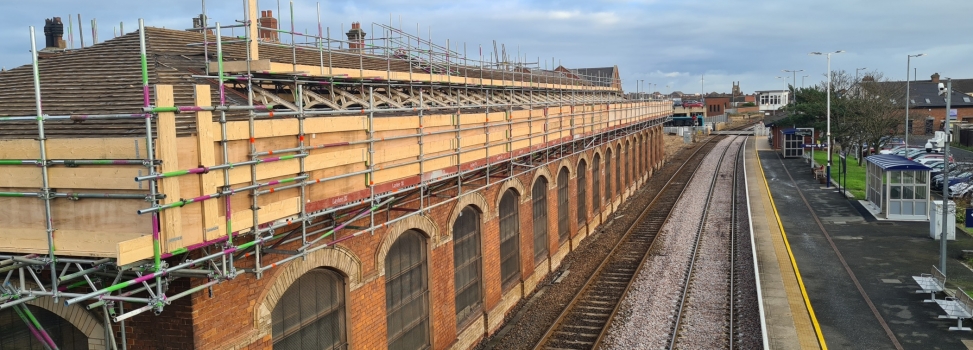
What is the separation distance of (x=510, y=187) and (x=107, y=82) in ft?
36.9

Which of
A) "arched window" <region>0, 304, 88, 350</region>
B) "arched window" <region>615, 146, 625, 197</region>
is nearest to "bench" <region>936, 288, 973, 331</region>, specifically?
"arched window" <region>0, 304, 88, 350</region>

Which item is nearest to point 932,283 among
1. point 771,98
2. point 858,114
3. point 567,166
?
point 567,166

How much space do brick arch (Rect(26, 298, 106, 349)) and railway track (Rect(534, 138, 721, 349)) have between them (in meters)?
9.73

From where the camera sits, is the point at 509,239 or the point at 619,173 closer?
the point at 509,239

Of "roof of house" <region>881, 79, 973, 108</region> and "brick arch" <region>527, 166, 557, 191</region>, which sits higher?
"roof of house" <region>881, 79, 973, 108</region>

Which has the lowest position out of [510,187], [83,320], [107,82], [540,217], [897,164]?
[540,217]

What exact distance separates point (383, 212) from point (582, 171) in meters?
17.2

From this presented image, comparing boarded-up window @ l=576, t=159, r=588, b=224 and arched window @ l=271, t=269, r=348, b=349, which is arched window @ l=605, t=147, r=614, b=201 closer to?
boarded-up window @ l=576, t=159, r=588, b=224

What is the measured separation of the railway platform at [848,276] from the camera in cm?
1575

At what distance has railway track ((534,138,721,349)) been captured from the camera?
16.3 m

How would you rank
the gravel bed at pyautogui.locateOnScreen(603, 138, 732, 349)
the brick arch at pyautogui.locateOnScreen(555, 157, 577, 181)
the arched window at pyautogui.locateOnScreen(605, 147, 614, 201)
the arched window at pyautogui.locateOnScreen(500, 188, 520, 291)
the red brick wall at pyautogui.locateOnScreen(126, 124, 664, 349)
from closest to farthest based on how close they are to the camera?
1. the red brick wall at pyautogui.locateOnScreen(126, 124, 664, 349)
2. the gravel bed at pyautogui.locateOnScreen(603, 138, 732, 349)
3. the arched window at pyautogui.locateOnScreen(500, 188, 520, 291)
4. the brick arch at pyautogui.locateOnScreen(555, 157, 577, 181)
5. the arched window at pyautogui.locateOnScreen(605, 147, 614, 201)

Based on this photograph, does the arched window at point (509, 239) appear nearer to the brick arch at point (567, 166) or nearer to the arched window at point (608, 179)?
the brick arch at point (567, 166)

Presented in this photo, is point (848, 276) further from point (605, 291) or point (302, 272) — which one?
point (302, 272)

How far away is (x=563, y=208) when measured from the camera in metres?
25.5
